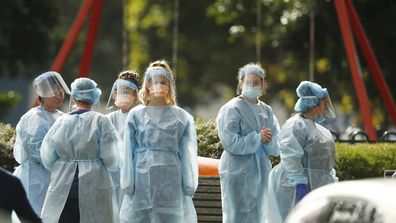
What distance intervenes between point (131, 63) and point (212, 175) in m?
34.7

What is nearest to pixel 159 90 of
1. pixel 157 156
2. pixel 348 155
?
pixel 157 156

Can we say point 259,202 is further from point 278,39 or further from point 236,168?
point 278,39

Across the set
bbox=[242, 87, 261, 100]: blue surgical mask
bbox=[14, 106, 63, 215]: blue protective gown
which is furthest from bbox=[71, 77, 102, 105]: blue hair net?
bbox=[242, 87, 261, 100]: blue surgical mask

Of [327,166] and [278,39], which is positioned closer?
[327,166]

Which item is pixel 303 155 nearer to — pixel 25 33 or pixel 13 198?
pixel 13 198

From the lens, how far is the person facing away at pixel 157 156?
1325 centimetres

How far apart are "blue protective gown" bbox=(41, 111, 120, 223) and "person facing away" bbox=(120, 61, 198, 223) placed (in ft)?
0.70

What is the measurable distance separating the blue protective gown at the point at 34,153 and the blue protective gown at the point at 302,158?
230cm

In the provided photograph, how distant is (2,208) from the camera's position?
992 centimetres

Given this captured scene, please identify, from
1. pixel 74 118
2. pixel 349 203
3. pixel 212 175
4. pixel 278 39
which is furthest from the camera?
pixel 278 39

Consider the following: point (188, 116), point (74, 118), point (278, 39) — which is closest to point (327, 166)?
point (188, 116)

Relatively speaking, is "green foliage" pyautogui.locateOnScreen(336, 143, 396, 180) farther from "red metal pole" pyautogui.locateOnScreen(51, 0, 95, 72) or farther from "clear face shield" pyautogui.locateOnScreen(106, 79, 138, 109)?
"red metal pole" pyautogui.locateOnScreen(51, 0, 95, 72)

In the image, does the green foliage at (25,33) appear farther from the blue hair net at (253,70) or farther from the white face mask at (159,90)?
the white face mask at (159,90)

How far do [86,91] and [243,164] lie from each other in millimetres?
1661
